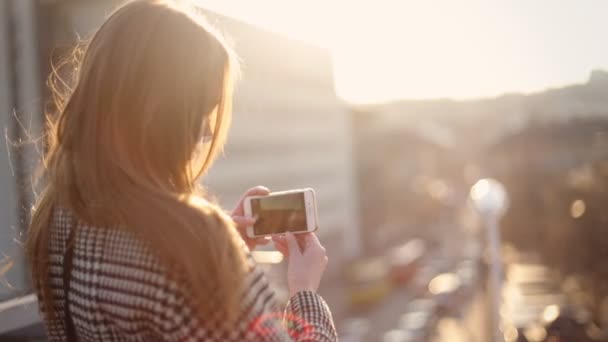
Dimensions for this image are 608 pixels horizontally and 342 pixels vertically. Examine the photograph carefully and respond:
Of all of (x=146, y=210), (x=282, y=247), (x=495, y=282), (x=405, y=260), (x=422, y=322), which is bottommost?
(x=405, y=260)

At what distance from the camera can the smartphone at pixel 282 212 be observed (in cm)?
113

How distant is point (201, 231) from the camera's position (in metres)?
0.76

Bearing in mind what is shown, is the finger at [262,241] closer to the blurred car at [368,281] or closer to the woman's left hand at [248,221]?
the woman's left hand at [248,221]

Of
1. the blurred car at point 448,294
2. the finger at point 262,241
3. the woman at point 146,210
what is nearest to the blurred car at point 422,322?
the blurred car at point 448,294

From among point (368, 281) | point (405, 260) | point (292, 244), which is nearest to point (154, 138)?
point (292, 244)

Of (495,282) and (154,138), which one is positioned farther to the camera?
(495,282)

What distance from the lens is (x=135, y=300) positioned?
77cm

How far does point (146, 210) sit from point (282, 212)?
40 cm

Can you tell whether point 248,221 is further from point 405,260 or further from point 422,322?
point 405,260

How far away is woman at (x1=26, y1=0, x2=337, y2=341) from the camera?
757 mm

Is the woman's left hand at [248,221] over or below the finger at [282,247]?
over

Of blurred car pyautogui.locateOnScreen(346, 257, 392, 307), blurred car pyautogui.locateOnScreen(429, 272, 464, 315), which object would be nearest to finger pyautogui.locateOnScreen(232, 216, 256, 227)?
blurred car pyautogui.locateOnScreen(429, 272, 464, 315)

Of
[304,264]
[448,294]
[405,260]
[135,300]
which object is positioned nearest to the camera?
[135,300]

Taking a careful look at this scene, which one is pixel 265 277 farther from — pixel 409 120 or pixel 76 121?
pixel 409 120
